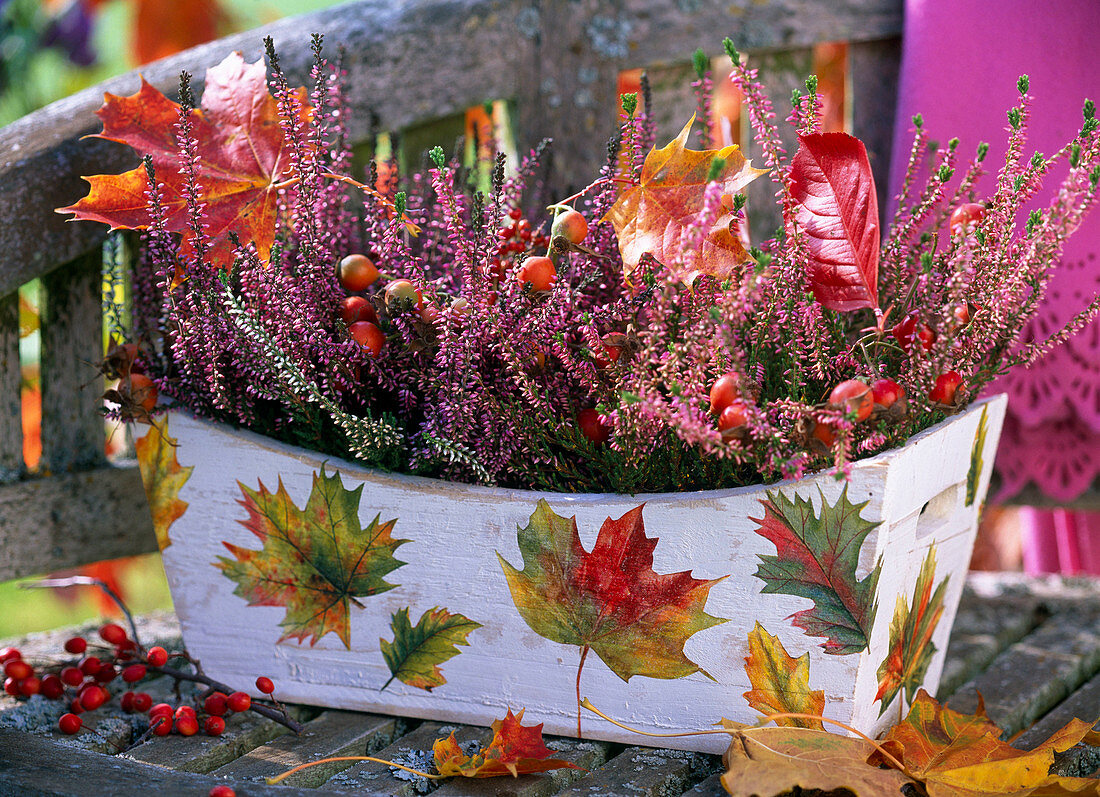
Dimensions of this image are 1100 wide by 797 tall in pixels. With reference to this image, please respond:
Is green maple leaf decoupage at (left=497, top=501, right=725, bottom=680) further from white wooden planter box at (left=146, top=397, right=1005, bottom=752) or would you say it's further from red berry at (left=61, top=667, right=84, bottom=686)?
red berry at (left=61, top=667, right=84, bottom=686)

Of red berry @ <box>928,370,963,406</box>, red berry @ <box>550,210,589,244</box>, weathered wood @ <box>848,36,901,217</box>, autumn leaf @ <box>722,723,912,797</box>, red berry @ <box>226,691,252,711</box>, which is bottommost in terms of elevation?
red berry @ <box>226,691,252,711</box>

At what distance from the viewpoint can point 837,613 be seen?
2.63 ft

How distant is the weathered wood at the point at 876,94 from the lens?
1.42 meters

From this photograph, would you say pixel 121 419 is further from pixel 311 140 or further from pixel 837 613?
pixel 837 613

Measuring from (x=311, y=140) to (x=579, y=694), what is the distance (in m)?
0.57

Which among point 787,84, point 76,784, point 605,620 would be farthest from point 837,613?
point 787,84

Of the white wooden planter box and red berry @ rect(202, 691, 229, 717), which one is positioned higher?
the white wooden planter box

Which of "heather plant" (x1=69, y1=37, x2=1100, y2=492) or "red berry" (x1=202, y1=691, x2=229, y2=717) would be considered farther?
"red berry" (x1=202, y1=691, x2=229, y2=717)

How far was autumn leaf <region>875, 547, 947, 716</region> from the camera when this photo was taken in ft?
2.84

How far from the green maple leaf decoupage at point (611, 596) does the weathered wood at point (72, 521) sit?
651 millimetres

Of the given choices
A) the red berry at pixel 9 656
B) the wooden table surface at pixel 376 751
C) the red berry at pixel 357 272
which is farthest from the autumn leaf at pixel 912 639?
the red berry at pixel 9 656

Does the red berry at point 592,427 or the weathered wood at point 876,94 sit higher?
the weathered wood at point 876,94

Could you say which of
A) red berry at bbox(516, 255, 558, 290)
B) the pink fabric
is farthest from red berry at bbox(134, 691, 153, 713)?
the pink fabric

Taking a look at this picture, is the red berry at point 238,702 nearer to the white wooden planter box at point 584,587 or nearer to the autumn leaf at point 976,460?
the white wooden planter box at point 584,587
